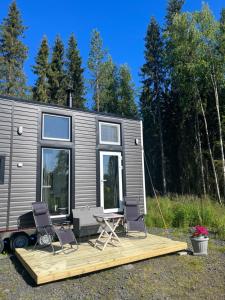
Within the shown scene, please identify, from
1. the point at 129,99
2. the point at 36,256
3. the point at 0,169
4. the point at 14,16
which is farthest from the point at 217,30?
the point at 14,16

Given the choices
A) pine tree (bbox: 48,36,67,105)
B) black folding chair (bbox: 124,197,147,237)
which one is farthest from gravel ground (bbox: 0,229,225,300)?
pine tree (bbox: 48,36,67,105)

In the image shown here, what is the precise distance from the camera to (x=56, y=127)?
5961 millimetres

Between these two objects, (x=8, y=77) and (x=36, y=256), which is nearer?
(x=36, y=256)

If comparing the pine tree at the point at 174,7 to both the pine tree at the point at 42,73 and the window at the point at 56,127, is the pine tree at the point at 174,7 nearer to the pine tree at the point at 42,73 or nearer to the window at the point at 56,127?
the pine tree at the point at 42,73

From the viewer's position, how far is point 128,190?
22.4 ft

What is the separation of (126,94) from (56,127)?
14881 mm

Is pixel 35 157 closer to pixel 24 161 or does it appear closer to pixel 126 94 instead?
pixel 24 161

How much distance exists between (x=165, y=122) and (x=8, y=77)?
10.6m

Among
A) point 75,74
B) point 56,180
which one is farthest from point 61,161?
point 75,74

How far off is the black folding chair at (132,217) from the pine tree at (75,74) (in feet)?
45.4

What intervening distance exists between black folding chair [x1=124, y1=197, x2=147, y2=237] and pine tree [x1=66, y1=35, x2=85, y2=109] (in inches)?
545

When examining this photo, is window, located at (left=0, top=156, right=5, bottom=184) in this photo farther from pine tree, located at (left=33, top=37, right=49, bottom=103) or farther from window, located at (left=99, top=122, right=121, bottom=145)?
pine tree, located at (left=33, top=37, right=49, bottom=103)

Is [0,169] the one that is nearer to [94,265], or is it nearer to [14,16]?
[94,265]

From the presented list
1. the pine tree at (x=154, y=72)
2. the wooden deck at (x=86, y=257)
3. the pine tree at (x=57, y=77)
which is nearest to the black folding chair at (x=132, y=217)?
the wooden deck at (x=86, y=257)
